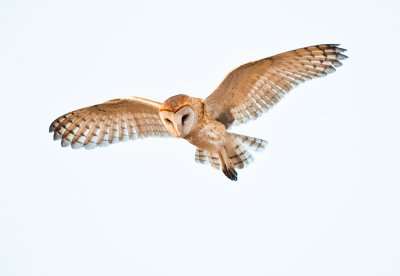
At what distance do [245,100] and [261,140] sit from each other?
549mm

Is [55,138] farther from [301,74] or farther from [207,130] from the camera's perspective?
[301,74]

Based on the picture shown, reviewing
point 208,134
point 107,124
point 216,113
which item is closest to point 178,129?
point 208,134

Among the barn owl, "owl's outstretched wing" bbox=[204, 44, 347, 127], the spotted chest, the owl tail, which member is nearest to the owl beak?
the barn owl

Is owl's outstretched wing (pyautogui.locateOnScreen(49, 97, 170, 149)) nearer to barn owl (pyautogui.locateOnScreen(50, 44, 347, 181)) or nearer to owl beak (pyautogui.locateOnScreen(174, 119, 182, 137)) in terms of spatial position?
barn owl (pyautogui.locateOnScreen(50, 44, 347, 181))

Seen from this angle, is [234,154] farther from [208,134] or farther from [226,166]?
[208,134]

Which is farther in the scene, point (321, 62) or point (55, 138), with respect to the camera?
point (55, 138)

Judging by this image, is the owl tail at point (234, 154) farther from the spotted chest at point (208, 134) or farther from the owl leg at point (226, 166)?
the spotted chest at point (208, 134)

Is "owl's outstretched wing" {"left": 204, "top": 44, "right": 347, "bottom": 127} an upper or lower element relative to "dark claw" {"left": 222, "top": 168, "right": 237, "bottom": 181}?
upper

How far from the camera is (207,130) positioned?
30.5 feet

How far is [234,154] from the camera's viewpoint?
9.84 m

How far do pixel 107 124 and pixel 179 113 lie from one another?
158 cm

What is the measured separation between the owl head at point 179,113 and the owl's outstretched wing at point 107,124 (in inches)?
33.8

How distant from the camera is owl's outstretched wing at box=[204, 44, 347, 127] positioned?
29.7ft

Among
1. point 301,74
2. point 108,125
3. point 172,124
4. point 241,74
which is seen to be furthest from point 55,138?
point 301,74
